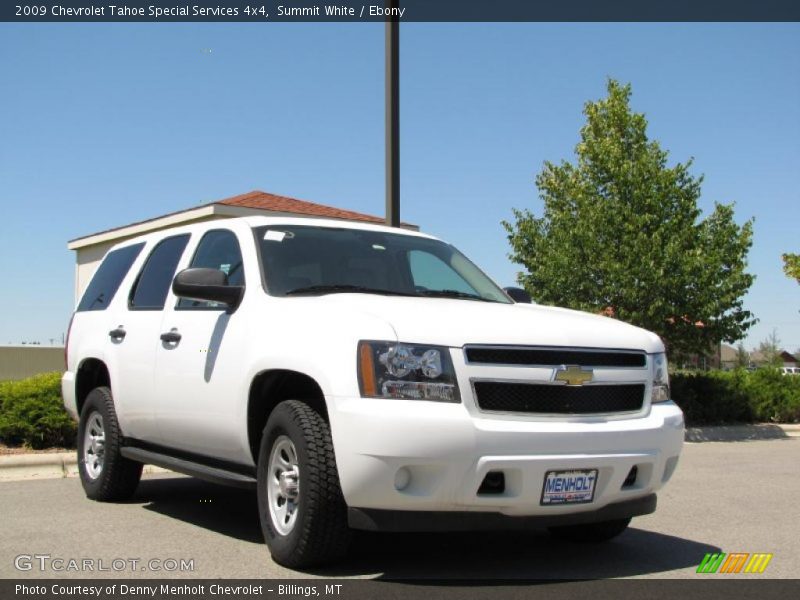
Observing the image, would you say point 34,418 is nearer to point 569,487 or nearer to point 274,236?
point 274,236

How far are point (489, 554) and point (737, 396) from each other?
1420 cm

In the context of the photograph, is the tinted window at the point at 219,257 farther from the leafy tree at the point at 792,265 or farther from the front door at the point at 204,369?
the leafy tree at the point at 792,265

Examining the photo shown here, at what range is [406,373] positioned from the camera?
477 cm

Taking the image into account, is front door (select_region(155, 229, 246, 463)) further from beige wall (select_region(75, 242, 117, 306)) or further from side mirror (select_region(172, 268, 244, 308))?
beige wall (select_region(75, 242, 117, 306))

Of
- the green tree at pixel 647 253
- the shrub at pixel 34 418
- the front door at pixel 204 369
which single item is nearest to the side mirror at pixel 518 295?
the front door at pixel 204 369

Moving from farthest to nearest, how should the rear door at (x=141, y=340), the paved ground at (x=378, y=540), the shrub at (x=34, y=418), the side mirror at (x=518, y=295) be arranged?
the shrub at (x=34, y=418) < the side mirror at (x=518, y=295) < the rear door at (x=141, y=340) < the paved ground at (x=378, y=540)

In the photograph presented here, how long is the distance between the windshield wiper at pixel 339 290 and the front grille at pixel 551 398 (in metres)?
1.33

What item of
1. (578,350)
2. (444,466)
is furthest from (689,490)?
(444,466)

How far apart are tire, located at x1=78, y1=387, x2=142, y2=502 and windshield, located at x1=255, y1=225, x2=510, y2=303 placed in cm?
214

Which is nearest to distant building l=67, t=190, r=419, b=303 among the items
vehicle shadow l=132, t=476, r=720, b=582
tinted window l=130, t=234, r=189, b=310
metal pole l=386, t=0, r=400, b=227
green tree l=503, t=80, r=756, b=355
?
green tree l=503, t=80, r=756, b=355

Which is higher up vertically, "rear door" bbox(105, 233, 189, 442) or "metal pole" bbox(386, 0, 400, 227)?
"metal pole" bbox(386, 0, 400, 227)

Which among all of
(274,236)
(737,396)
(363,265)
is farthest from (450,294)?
(737,396)

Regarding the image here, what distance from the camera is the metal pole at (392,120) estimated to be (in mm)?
10695

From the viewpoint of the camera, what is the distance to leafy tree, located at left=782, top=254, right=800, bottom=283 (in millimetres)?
23156
